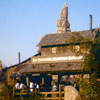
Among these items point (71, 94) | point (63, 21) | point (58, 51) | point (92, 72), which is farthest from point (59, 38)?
point (63, 21)

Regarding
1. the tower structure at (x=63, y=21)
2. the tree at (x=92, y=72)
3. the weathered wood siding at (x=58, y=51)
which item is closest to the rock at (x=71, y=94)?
the tree at (x=92, y=72)

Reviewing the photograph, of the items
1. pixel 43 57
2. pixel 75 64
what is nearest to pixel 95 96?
pixel 75 64

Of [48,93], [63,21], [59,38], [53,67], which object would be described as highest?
[63,21]

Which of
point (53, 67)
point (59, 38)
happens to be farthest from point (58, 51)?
point (53, 67)

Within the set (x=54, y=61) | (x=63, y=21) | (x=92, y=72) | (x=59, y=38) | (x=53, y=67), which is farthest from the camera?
(x=63, y=21)

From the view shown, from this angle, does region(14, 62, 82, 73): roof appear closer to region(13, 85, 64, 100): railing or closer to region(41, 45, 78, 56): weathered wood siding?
region(13, 85, 64, 100): railing

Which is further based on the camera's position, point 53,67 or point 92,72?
point 53,67

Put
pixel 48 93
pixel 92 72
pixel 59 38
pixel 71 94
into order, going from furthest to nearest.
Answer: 1. pixel 59 38
2. pixel 48 93
3. pixel 71 94
4. pixel 92 72

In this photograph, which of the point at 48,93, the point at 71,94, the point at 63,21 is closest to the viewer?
the point at 71,94

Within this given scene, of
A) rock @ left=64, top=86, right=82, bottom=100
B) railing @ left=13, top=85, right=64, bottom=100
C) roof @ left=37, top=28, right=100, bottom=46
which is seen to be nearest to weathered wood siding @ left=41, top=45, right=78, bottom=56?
roof @ left=37, top=28, right=100, bottom=46

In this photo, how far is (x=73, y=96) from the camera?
2077cm

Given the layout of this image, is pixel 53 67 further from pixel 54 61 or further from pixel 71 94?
pixel 71 94

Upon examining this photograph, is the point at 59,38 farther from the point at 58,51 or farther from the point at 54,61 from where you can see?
the point at 54,61

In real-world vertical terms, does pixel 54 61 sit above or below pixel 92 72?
above
